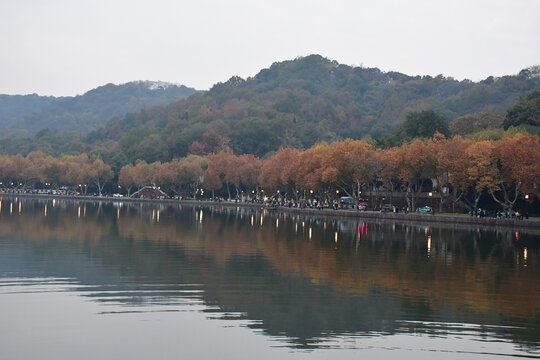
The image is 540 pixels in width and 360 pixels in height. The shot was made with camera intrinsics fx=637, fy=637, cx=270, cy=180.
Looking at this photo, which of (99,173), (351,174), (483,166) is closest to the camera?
(483,166)

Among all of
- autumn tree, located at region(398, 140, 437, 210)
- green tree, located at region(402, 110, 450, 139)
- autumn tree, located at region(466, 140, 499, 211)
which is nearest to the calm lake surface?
autumn tree, located at region(466, 140, 499, 211)

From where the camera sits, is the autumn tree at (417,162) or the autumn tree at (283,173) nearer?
the autumn tree at (417,162)

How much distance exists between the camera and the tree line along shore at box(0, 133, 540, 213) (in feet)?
204

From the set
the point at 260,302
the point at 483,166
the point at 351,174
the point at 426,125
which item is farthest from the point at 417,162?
the point at 260,302

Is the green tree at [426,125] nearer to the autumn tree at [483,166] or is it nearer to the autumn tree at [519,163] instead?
the autumn tree at [483,166]

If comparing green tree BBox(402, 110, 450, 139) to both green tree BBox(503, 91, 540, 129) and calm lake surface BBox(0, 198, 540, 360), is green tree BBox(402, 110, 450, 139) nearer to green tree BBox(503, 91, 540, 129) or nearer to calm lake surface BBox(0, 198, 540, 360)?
green tree BBox(503, 91, 540, 129)

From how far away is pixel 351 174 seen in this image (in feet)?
264

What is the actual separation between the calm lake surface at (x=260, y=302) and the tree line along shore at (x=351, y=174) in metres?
28.8

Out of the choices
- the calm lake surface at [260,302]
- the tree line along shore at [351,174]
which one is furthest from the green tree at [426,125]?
the calm lake surface at [260,302]

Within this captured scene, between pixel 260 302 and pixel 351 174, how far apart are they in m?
62.7

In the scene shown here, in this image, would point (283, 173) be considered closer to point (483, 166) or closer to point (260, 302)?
point (483, 166)

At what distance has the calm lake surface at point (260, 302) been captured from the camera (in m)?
14.3

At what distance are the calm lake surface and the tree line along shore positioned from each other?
94.4ft

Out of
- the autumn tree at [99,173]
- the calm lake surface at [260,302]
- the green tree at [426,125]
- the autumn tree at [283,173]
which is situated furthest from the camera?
the autumn tree at [99,173]
